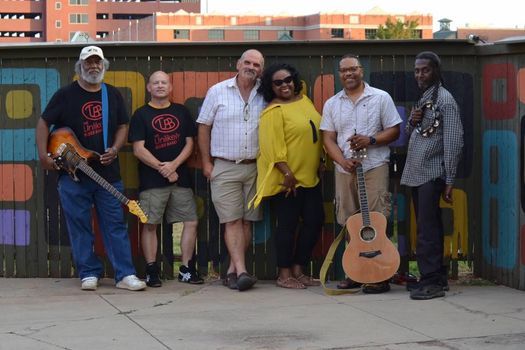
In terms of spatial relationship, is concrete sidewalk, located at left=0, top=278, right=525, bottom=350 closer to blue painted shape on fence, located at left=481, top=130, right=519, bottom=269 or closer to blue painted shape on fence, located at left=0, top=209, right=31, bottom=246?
blue painted shape on fence, located at left=481, top=130, right=519, bottom=269

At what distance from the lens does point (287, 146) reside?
8.12 metres

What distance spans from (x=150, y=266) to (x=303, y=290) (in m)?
1.37

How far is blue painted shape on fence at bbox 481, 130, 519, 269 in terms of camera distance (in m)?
8.12

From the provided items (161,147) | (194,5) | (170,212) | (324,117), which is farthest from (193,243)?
(194,5)

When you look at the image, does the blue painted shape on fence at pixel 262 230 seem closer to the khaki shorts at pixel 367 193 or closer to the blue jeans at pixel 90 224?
the khaki shorts at pixel 367 193

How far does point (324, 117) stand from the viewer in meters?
8.18

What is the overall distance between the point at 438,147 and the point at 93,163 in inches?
114

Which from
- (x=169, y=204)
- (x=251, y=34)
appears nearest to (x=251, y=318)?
(x=169, y=204)

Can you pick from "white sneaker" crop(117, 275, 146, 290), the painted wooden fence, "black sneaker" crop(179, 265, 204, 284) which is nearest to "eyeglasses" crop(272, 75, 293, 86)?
the painted wooden fence

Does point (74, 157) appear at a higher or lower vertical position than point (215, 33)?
lower

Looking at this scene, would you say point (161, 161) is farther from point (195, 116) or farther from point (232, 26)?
point (232, 26)

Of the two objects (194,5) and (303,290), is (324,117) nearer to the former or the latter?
(303,290)

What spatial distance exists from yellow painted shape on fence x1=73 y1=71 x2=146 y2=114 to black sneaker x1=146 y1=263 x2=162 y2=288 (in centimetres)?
142

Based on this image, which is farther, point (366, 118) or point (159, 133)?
point (159, 133)
